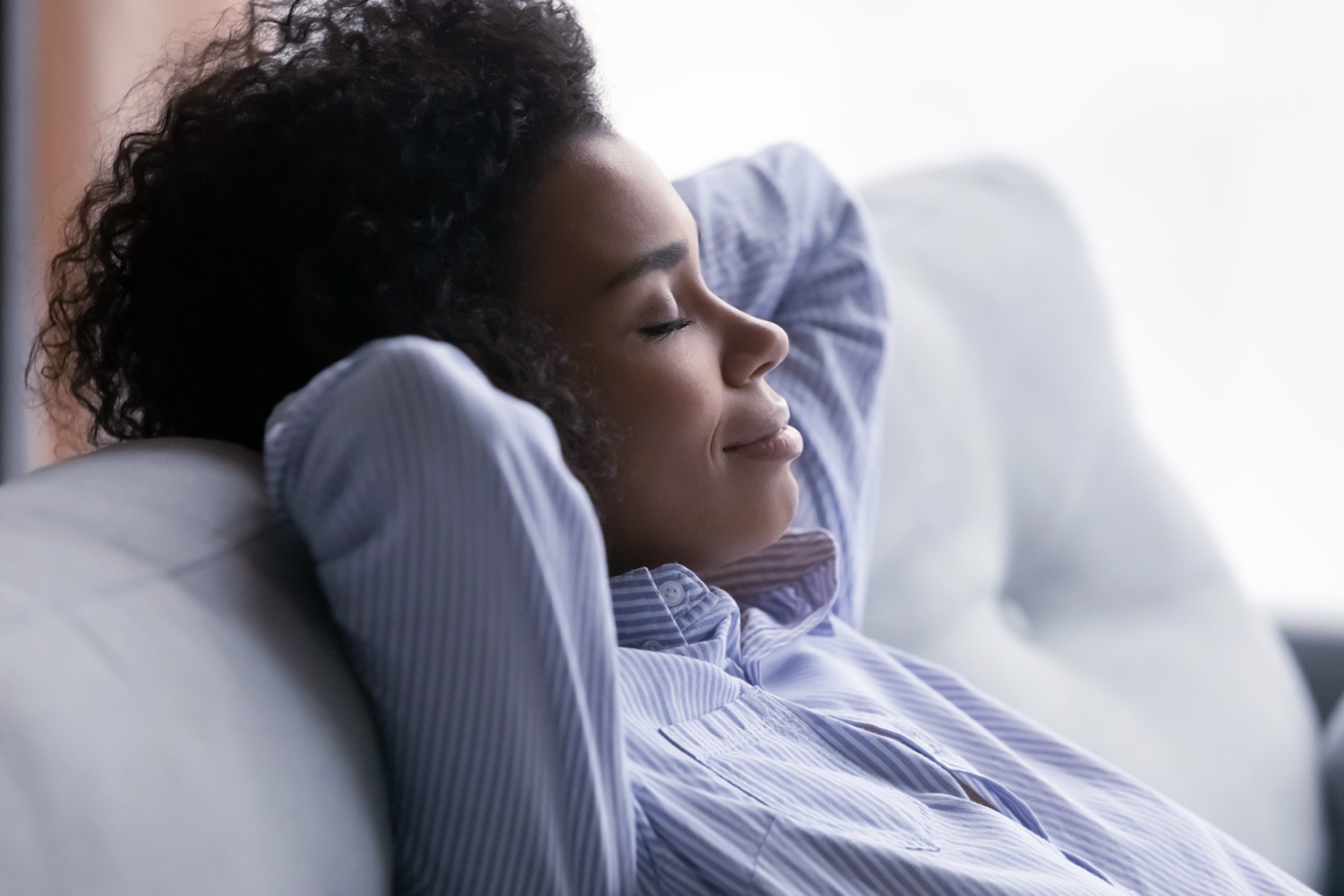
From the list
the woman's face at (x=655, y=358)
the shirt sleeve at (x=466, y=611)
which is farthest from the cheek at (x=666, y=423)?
the shirt sleeve at (x=466, y=611)

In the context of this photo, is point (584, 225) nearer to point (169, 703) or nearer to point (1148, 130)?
point (169, 703)

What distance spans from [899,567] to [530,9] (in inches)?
22.4

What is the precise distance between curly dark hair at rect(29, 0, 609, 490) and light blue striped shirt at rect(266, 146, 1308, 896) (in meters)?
0.13

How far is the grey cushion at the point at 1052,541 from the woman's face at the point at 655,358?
0.36 m

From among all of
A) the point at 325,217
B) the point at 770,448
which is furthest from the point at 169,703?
the point at 770,448

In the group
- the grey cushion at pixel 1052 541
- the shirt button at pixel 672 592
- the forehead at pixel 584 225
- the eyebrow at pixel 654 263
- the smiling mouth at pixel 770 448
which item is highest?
the forehead at pixel 584 225

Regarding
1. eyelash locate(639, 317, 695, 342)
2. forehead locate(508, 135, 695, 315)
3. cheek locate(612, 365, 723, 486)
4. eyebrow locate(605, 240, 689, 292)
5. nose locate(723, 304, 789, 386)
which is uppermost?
forehead locate(508, 135, 695, 315)

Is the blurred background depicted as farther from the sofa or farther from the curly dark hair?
the curly dark hair

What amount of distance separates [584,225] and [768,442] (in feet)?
0.57

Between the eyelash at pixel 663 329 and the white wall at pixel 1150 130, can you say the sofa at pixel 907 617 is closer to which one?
the eyelash at pixel 663 329

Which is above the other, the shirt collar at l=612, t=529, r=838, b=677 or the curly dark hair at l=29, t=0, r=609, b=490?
the curly dark hair at l=29, t=0, r=609, b=490

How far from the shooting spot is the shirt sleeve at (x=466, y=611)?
0.45 metres

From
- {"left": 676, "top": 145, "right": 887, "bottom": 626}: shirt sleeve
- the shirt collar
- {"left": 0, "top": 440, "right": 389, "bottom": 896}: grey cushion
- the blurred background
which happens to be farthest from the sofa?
the blurred background

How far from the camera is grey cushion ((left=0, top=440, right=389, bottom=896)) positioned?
0.36 m
